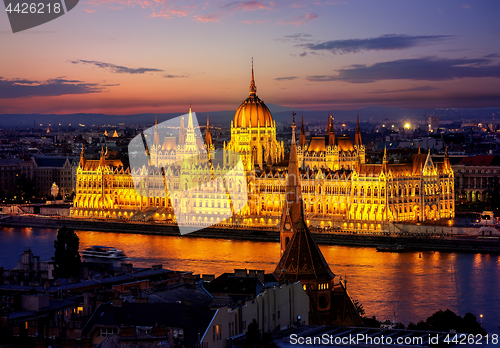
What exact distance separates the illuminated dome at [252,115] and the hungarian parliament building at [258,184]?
6 centimetres

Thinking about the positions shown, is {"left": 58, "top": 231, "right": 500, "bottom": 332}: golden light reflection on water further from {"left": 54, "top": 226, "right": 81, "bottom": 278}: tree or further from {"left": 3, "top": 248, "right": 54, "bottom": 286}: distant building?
{"left": 3, "top": 248, "right": 54, "bottom": 286}: distant building

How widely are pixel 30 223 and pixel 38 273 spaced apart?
29.2 metres

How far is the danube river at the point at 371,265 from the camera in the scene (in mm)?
25547

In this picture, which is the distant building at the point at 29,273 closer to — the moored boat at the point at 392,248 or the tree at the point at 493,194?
the moored boat at the point at 392,248

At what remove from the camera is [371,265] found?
33.5 metres

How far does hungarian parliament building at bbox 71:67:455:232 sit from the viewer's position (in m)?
45.2

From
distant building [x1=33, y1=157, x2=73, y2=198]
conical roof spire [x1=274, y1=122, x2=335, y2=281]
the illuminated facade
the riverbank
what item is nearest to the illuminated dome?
the illuminated facade

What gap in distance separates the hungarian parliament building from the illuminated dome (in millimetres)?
56

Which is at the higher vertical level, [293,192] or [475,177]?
[293,192]

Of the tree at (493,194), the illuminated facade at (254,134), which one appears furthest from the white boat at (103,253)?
the tree at (493,194)

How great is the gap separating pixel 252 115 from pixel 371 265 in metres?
21.3

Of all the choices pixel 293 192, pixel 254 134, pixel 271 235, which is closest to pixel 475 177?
pixel 254 134

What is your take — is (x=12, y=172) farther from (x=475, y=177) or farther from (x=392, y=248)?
(x=392, y=248)

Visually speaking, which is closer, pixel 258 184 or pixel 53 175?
pixel 258 184
